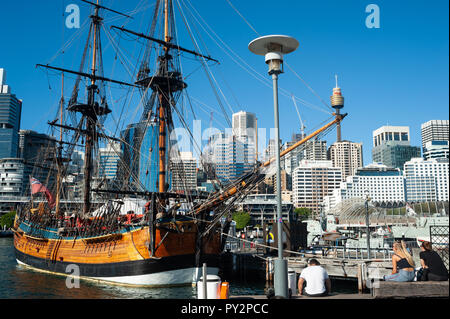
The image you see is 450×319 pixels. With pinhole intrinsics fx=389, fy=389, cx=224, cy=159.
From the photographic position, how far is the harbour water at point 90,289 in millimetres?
24422

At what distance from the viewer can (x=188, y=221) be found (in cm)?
2759

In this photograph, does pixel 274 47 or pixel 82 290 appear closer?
pixel 274 47

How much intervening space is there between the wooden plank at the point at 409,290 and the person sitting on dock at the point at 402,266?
3.26ft

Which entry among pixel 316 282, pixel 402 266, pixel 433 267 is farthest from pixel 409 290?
pixel 316 282

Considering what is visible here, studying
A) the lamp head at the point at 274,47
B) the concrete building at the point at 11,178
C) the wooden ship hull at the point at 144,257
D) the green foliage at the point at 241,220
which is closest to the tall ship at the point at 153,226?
the wooden ship hull at the point at 144,257

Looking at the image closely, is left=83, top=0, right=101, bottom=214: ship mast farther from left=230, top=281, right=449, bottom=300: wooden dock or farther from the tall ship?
left=230, top=281, right=449, bottom=300: wooden dock

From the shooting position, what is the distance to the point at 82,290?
26.9 meters

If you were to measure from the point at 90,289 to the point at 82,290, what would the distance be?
0.61m

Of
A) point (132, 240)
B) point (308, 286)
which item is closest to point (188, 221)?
point (132, 240)

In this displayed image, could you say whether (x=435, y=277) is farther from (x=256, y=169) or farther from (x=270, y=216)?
(x=270, y=216)

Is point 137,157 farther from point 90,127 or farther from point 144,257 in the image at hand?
point 90,127

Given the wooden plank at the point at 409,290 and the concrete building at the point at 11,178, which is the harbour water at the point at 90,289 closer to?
the wooden plank at the point at 409,290

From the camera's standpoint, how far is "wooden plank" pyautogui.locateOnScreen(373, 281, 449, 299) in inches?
324
